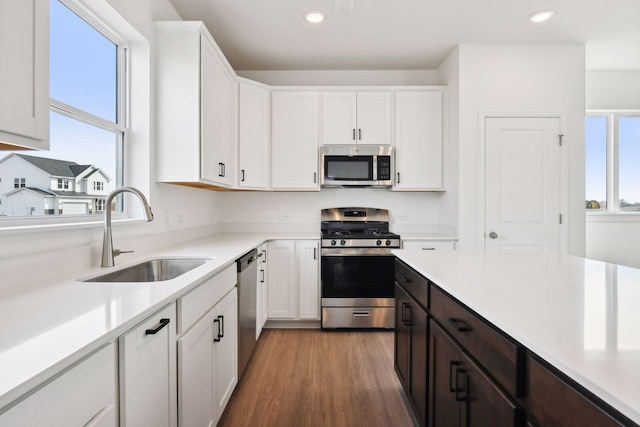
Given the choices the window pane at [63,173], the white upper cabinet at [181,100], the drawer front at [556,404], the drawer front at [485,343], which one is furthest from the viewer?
the white upper cabinet at [181,100]

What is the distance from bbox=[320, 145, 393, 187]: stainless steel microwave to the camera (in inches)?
134

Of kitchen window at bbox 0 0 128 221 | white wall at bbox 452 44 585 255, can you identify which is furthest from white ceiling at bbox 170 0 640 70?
kitchen window at bbox 0 0 128 221

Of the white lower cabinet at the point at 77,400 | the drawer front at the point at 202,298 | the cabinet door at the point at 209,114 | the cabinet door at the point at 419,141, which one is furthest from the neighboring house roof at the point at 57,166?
the cabinet door at the point at 419,141

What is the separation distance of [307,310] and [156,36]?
8.42 ft

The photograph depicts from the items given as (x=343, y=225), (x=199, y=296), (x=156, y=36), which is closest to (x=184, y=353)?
(x=199, y=296)

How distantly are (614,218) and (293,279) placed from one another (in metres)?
3.82

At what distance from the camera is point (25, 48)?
94cm

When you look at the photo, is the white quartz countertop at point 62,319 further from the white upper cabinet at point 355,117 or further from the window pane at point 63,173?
the white upper cabinet at point 355,117

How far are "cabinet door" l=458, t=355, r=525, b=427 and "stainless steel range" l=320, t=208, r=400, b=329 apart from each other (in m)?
2.01

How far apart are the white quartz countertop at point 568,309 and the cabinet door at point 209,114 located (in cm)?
160

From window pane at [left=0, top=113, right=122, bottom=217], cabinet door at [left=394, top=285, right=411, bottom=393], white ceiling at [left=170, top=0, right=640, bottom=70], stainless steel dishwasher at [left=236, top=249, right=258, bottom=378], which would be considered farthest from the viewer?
white ceiling at [left=170, top=0, right=640, bottom=70]

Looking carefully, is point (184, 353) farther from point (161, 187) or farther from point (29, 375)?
point (161, 187)

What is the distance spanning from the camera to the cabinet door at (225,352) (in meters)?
1.65

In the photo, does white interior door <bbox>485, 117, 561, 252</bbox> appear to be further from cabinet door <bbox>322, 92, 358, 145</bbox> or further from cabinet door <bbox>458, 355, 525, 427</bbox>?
cabinet door <bbox>458, 355, 525, 427</bbox>
